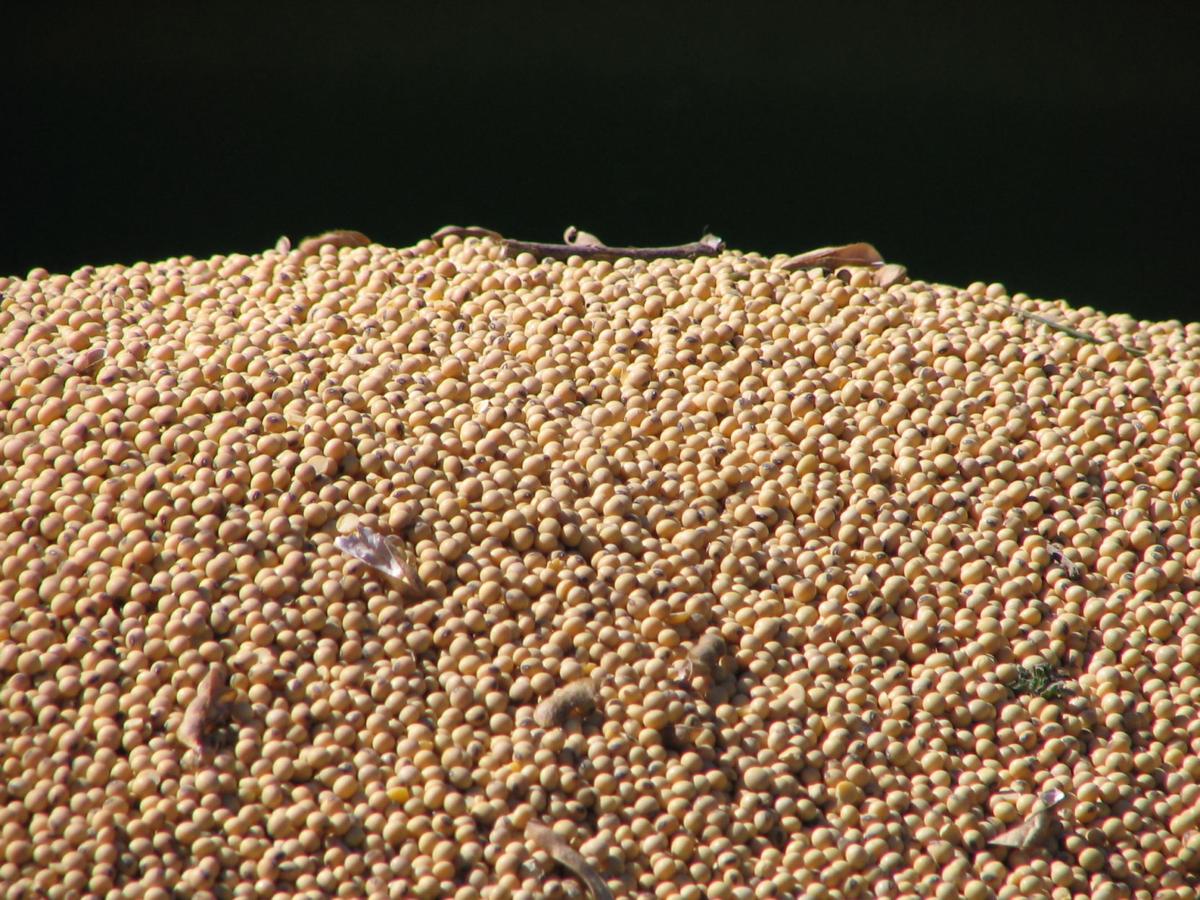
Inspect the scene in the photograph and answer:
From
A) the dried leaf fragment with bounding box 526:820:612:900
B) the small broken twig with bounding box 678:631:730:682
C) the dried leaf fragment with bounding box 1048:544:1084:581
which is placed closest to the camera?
the dried leaf fragment with bounding box 526:820:612:900

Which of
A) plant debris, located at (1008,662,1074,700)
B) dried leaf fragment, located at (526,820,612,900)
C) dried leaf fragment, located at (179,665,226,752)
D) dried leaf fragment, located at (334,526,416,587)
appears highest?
dried leaf fragment, located at (334,526,416,587)

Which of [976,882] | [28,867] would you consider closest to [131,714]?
[28,867]

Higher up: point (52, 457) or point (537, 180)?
point (537, 180)

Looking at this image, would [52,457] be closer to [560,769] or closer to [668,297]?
[560,769]

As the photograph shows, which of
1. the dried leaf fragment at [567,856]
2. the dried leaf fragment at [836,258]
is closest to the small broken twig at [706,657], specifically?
the dried leaf fragment at [567,856]

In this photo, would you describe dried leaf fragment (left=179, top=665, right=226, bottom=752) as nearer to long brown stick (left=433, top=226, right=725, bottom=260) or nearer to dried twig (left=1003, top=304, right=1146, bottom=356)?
long brown stick (left=433, top=226, right=725, bottom=260)

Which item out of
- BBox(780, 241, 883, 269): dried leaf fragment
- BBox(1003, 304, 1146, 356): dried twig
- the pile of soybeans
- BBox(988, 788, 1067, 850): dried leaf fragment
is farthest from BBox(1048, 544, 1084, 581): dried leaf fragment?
BBox(780, 241, 883, 269): dried leaf fragment

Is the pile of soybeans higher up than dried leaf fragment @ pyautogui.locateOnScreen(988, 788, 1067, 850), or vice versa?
the pile of soybeans
